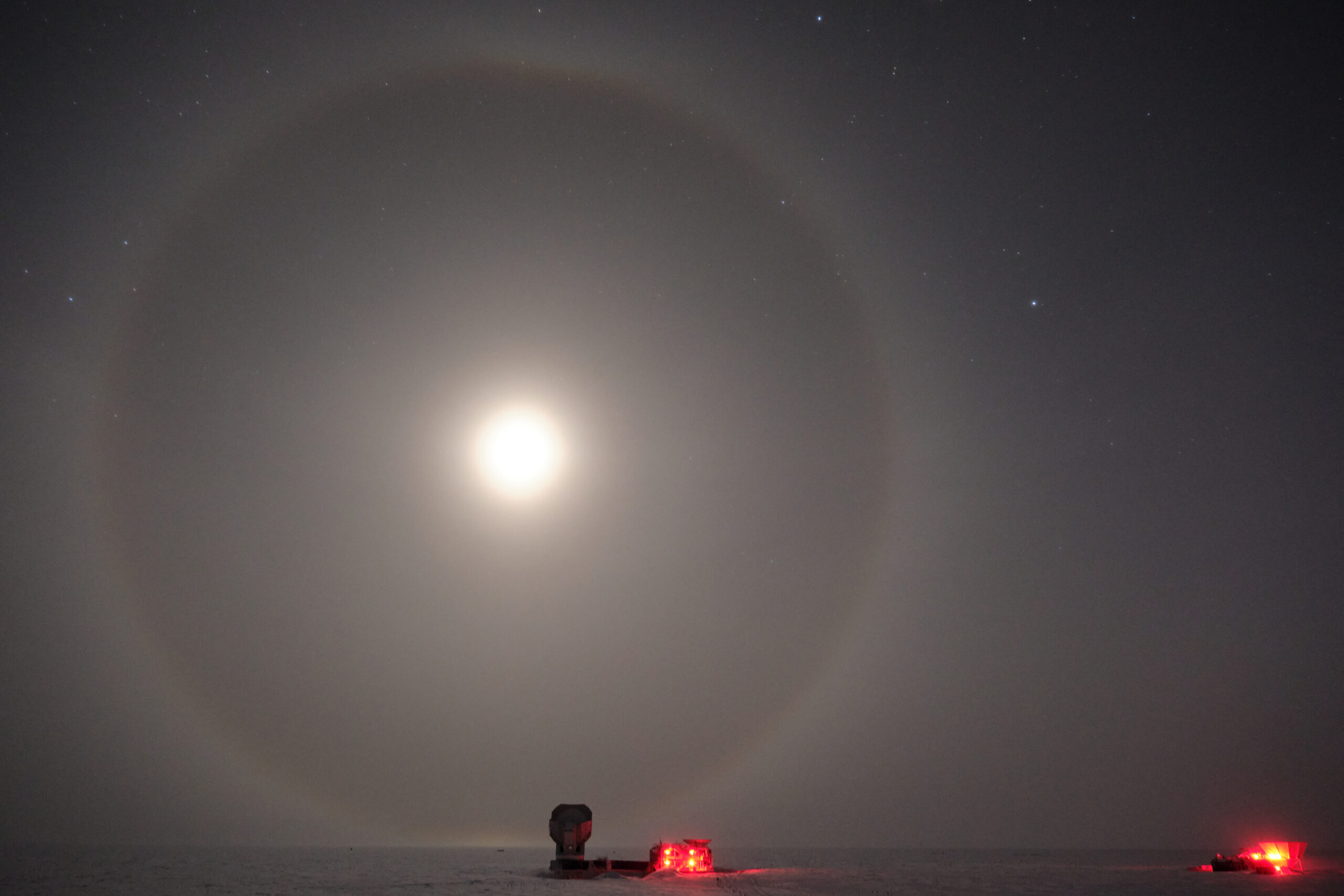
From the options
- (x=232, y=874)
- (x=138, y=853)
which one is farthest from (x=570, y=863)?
(x=138, y=853)

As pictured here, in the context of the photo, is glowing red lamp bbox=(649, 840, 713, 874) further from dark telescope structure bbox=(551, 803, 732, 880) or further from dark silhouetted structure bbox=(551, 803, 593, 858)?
dark silhouetted structure bbox=(551, 803, 593, 858)

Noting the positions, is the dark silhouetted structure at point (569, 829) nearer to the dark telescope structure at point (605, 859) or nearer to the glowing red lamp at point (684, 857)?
the dark telescope structure at point (605, 859)

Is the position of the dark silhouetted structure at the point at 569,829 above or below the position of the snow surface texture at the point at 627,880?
above

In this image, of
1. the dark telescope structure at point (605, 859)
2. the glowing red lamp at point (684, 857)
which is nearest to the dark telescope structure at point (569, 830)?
the dark telescope structure at point (605, 859)

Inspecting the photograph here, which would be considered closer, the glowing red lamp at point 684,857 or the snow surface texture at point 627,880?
the snow surface texture at point 627,880

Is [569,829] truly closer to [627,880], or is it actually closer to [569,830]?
[569,830]

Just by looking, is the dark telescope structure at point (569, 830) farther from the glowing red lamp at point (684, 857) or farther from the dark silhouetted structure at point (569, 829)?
the glowing red lamp at point (684, 857)

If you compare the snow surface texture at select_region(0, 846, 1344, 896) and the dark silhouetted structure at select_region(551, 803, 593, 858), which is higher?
the dark silhouetted structure at select_region(551, 803, 593, 858)

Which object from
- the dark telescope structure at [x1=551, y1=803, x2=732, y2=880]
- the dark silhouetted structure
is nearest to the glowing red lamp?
the dark telescope structure at [x1=551, y1=803, x2=732, y2=880]

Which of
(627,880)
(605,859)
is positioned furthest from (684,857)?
(627,880)

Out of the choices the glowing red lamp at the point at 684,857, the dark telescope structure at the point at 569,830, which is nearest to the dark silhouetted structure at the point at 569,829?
the dark telescope structure at the point at 569,830

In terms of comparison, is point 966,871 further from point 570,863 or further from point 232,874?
point 232,874
